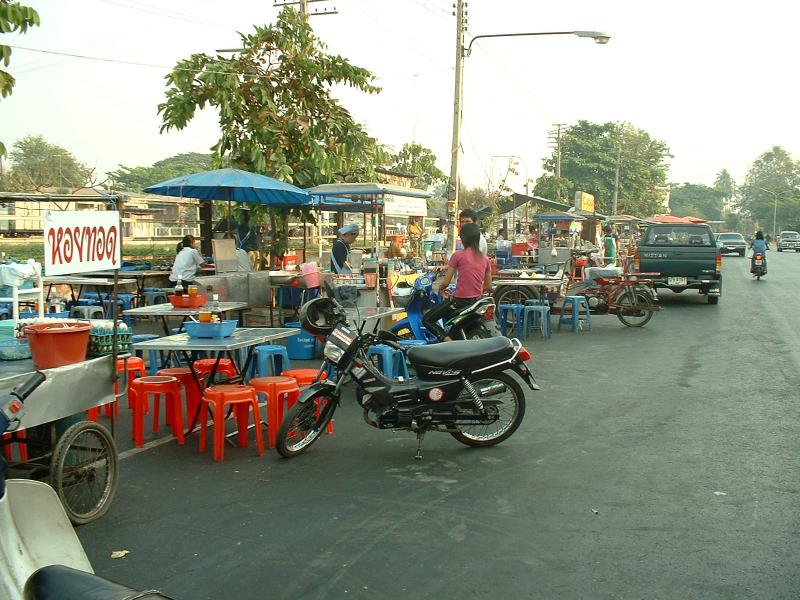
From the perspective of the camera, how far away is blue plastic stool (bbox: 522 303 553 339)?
1317 centimetres

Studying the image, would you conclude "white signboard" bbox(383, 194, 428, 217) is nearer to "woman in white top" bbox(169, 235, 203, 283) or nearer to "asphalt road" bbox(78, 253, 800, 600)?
"woman in white top" bbox(169, 235, 203, 283)

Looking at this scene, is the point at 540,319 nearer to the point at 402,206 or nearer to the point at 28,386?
the point at 402,206

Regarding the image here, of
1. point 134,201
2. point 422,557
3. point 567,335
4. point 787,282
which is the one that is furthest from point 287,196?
point 787,282

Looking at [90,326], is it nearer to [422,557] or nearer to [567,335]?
[422,557]

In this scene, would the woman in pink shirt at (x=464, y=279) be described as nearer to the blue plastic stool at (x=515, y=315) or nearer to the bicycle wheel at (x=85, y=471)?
the blue plastic stool at (x=515, y=315)

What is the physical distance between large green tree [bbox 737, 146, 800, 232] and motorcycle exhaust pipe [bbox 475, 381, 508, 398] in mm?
100454

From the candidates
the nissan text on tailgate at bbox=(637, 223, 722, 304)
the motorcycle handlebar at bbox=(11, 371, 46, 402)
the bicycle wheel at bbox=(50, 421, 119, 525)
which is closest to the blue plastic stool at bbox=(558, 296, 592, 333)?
the nissan text on tailgate at bbox=(637, 223, 722, 304)

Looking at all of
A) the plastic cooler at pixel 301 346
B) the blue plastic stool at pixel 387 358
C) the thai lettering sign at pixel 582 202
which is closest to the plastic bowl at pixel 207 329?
the blue plastic stool at pixel 387 358

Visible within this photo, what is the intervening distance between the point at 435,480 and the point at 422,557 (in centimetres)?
137

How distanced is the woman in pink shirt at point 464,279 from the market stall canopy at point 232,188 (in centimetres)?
436

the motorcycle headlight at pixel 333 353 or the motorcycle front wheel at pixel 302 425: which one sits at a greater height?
the motorcycle headlight at pixel 333 353

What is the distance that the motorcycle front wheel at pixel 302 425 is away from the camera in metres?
6.05

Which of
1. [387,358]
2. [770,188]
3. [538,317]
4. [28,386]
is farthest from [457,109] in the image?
[770,188]

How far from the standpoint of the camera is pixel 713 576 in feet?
13.4
